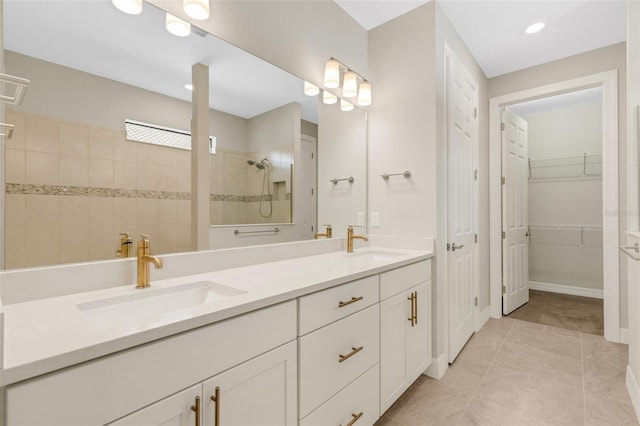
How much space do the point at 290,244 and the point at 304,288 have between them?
745mm

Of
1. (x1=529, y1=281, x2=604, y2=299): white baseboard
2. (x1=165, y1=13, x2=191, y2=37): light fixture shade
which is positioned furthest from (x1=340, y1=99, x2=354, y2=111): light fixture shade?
(x1=529, y1=281, x2=604, y2=299): white baseboard

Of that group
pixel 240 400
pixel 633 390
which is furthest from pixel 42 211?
pixel 633 390

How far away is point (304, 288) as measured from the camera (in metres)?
1.08

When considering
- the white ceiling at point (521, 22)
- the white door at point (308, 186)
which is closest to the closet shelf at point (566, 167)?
the white ceiling at point (521, 22)

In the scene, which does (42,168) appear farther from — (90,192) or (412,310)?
(412,310)

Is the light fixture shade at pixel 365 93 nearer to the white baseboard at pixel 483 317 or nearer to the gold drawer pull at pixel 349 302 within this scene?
the gold drawer pull at pixel 349 302

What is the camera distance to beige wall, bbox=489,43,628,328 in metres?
2.58

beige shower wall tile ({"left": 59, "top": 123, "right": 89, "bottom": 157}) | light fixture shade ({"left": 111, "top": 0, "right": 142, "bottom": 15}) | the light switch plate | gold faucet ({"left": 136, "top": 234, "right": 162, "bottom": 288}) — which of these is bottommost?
gold faucet ({"left": 136, "top": 234, "right": 162, "bottom": 288})

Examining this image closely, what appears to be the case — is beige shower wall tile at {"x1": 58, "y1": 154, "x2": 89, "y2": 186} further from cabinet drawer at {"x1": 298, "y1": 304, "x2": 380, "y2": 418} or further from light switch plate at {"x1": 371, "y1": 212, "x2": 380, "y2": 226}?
light switch plate at {"x1": 371, "y1": 212, "x2": 380, "y2": 226}

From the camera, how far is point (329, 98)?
7.03ft

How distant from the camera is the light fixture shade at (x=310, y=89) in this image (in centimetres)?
195

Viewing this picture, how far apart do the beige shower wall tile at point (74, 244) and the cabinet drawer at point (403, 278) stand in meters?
1.24

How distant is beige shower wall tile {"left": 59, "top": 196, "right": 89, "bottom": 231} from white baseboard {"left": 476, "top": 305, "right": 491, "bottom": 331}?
3064mm

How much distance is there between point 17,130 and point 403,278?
5.65 feet
